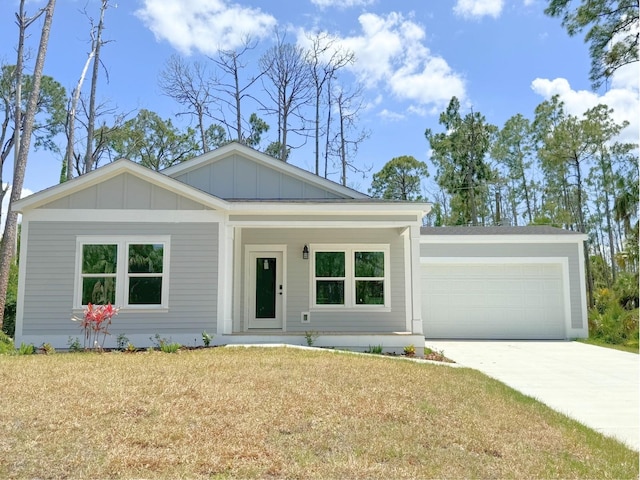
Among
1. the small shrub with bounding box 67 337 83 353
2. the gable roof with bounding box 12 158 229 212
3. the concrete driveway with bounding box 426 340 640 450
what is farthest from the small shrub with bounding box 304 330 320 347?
the small shrub with bounding box 67 337 83 353

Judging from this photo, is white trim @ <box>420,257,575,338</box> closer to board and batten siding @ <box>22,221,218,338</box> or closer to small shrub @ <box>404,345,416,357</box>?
small shrub @ <box>404,345,416,357</box>

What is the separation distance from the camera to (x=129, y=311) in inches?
375

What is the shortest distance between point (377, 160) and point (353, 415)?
22.4 metres

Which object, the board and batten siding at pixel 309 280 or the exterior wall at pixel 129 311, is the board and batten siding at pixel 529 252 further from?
the exterior wall at pixel 129 311

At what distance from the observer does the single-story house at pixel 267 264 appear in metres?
9.47

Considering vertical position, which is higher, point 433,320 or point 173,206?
point 173,206

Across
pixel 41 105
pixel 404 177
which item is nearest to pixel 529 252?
pixel 404 177

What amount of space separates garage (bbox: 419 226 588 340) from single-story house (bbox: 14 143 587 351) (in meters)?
0.03

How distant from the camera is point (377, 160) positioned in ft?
85.0

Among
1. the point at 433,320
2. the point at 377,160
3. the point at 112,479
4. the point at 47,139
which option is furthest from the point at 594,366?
the point at 47,139

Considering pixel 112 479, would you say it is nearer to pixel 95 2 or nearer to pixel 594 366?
pixel 594 366

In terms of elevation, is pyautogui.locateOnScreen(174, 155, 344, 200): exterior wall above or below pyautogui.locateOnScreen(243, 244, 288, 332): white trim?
above

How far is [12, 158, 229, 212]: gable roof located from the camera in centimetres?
935

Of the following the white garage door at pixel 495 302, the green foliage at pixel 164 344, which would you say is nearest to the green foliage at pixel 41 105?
the green foliage at pixel 164 344
